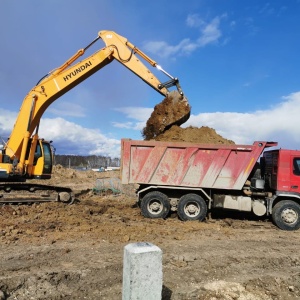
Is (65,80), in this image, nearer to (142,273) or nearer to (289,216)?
(289,216)

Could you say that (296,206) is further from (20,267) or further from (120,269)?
(20,267)

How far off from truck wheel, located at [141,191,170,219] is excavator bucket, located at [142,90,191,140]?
2.92 metres

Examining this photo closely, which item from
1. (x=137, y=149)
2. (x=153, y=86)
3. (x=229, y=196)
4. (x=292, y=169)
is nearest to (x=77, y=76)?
(x=153, y=86)

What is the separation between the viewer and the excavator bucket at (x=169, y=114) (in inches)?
480

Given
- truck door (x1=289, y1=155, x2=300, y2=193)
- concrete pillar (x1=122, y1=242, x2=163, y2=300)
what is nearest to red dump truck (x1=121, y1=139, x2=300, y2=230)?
truck door (x1=289, y1=155, x2=300, y2=193)

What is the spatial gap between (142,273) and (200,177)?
6768mm

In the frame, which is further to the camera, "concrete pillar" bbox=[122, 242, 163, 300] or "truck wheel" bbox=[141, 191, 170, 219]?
"truck wheel" bbox=[141, 191, 170, 219]

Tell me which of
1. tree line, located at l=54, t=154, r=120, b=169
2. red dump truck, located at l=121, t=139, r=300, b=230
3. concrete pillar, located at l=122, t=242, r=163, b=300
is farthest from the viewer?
tree line, located at l=54, t=154, r=120, b=169

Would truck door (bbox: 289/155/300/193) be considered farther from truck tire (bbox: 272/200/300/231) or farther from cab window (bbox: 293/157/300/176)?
truck tire (bbox: 272/200/300/231)

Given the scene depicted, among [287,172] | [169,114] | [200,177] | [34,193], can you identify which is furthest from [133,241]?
[34,193]

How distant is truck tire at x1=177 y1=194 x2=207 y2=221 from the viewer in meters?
10.3

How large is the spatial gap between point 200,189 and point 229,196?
0.99 metres

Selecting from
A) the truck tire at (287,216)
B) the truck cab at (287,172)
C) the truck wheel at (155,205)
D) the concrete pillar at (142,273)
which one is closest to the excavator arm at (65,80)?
the truck wheel at (155,205)

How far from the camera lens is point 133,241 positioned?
770 centimetres
